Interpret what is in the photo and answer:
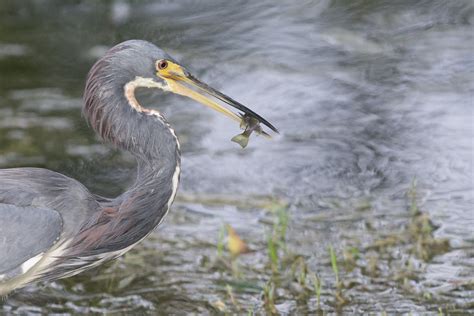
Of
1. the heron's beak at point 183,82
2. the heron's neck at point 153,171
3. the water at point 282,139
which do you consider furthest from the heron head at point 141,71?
Result: the water at point 282,139

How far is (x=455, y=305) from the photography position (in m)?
5.25

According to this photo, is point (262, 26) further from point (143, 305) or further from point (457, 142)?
point (143, 305)

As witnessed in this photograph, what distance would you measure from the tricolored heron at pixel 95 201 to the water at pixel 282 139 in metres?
0.79

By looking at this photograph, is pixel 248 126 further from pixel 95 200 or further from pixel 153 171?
pixel 95 200

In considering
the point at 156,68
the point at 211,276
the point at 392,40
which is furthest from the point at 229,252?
the point at 392,40

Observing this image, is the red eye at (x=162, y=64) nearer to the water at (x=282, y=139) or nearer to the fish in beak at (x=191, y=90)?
the fish in beak at (x=191, y=90)

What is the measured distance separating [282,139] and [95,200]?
259 centimetres

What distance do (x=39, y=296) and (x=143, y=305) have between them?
0.55 meters

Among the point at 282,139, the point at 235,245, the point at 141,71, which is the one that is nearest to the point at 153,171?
the point at 141,71

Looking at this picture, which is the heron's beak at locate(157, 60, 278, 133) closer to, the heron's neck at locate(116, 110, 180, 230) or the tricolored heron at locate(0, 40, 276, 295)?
the tricolored heron at locate(0, 40, 276, 295)

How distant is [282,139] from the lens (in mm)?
7320

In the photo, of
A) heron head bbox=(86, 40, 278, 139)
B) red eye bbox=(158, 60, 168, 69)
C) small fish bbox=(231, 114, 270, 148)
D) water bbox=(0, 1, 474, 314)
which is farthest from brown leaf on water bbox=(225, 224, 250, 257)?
red eye bbox=(158, 60, 168, 69)

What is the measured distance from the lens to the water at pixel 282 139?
18.5 feet

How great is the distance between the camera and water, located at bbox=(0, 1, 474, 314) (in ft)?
18.5
